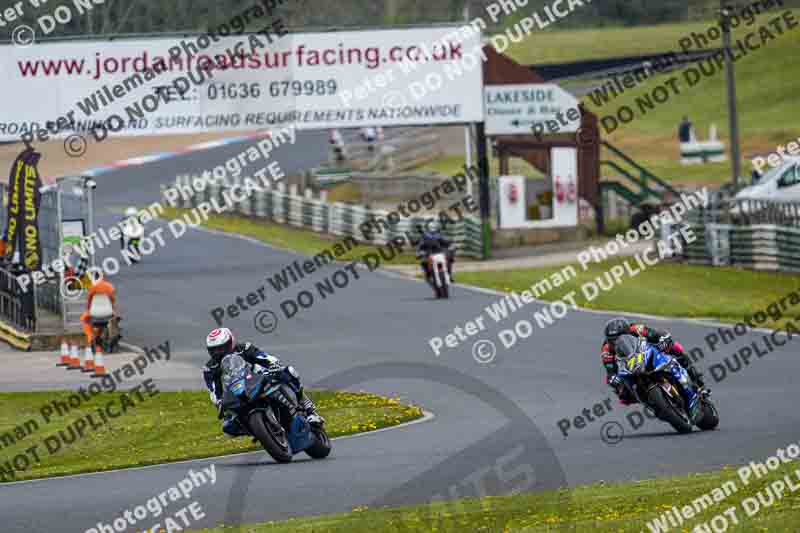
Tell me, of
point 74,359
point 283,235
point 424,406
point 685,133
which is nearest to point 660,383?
point 424,406

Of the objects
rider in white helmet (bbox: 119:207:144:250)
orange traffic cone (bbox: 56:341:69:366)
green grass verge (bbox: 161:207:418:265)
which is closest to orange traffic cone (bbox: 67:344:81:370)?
orange traffic cone (bbox: 56:341:69:366)

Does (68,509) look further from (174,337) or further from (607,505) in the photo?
(174,337)

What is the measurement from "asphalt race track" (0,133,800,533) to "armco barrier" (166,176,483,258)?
6181 millimetres

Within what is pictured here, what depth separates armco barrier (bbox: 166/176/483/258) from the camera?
4094 cm

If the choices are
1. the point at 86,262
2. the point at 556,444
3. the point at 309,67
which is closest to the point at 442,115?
the point at 309,67

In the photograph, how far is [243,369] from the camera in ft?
44.8

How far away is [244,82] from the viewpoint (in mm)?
36438

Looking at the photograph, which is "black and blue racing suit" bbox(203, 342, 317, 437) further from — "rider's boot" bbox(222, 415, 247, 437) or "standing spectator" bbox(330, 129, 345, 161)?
"standing spectator" bbox(330, 129, 345, 161)

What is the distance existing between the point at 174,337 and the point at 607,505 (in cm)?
1738

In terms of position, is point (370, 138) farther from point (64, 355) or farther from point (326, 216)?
point (64, 355)

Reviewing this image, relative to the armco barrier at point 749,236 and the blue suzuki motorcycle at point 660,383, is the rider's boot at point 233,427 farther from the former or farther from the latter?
the armco barrier at point 749,236

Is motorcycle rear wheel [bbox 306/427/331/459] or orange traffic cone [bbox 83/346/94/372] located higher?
motorcycle rear wheel [bbox 306/427/331/459]

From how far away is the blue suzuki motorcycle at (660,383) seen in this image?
48.3 ft

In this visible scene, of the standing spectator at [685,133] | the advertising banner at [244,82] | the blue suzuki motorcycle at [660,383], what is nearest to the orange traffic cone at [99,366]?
the blue suzuki motorcycle at [660,383]
